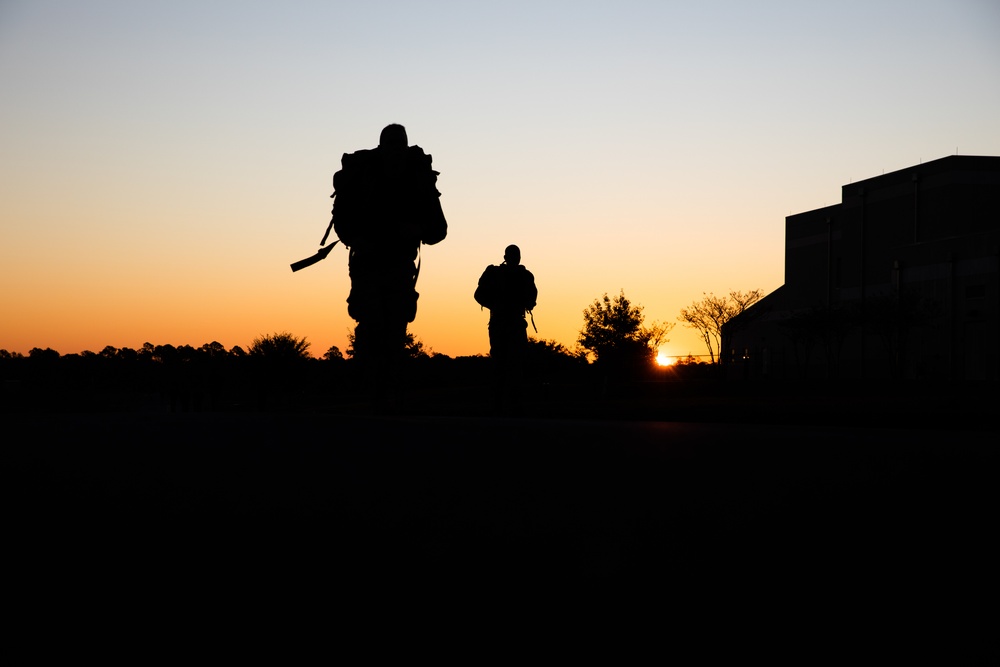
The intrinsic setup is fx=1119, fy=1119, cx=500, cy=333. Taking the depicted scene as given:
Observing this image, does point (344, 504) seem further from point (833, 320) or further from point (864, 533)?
point (833, 320)

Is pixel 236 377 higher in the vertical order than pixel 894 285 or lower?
lower

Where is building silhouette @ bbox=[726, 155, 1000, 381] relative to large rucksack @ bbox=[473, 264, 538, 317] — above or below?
above

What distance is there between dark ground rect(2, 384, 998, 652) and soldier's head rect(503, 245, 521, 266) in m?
10.2

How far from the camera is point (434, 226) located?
10.2 metres

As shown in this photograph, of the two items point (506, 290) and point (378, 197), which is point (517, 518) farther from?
point (506, 290)

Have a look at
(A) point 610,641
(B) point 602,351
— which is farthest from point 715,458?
(B) point 602,351

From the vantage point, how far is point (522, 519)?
2.78 metres

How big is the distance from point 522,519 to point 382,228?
7.35 m

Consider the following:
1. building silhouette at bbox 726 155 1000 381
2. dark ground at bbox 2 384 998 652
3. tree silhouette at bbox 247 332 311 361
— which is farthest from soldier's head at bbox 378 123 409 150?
building silhouette at bbox 726 155 1000 381

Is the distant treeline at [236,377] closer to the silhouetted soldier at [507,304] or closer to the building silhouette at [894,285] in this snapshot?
the silhouetted soldier at [507,304]

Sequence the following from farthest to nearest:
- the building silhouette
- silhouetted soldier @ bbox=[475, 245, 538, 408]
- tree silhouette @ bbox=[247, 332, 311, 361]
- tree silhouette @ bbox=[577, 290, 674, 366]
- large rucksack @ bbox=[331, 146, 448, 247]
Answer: tree silhouette @ bbox=[577, 290, 674, 366] < the building silhouette < tree silhouette @ bbox=[247, 332, 311, 361] < silhouetted soldier @ bbox=[475, 245, 538, 408] < large rucksack @ bbox=[331, 146, 448, 247]

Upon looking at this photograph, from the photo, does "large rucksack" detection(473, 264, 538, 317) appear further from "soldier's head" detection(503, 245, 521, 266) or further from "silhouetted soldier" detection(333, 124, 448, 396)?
"silhouetted soldier" detection(333, 124, 448, 396)

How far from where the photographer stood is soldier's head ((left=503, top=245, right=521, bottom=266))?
14930 millimetres

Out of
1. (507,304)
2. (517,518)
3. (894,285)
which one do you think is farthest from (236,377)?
(894,285)
